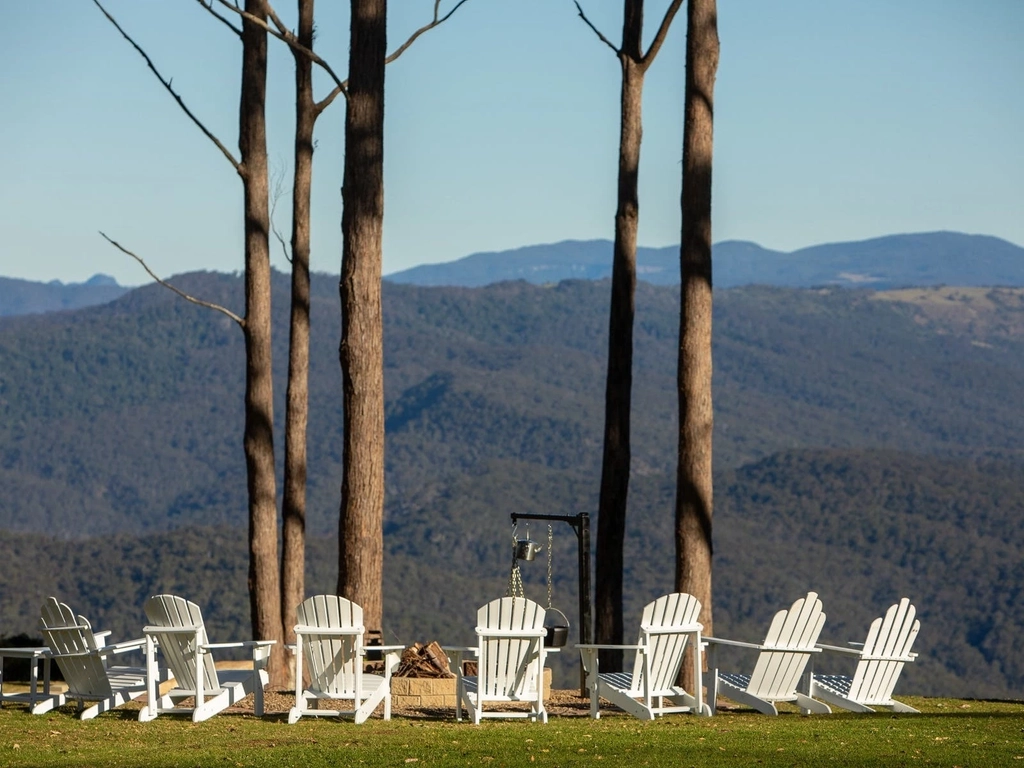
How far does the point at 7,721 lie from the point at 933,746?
4.29m

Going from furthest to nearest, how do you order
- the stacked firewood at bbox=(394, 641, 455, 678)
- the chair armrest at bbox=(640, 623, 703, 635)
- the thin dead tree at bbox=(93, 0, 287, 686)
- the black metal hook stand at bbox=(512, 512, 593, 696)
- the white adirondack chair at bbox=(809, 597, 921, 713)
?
1. the thin dead tree at bbox=(93, 0, 287, 686)
2. the black metal hook stand at bbox=(512, 512, 593, 696)
3. the stacked firewood at bbox=(394, 641, 455, 678)
4. the white adirondack chair at bbox=(809, 597, 921, 713)
5. the chair armrest at bbox=(640, 623, 703, 635)

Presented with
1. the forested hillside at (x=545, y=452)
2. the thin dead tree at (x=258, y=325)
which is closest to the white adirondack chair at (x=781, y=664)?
the thin dead tree at (x=258, y=325)

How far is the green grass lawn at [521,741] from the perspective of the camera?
18.5 feet

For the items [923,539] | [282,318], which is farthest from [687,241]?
[282,318]

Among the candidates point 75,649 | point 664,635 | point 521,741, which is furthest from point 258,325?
point 521,741

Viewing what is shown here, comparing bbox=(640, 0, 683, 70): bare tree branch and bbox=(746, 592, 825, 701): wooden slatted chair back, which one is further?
bbox=(640, 0, 683, 70): bare tree branch

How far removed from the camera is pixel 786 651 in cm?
745

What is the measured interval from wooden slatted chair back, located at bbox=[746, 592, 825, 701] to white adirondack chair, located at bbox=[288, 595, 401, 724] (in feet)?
6.23

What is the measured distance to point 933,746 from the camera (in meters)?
6.09

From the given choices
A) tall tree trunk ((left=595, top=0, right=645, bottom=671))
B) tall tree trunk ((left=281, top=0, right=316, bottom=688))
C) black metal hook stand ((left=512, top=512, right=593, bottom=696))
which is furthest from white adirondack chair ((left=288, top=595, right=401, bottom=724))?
tall tree trunk ((left=281, top=0, right=316, bottom=688))

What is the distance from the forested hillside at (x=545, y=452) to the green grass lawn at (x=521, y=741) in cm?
4926

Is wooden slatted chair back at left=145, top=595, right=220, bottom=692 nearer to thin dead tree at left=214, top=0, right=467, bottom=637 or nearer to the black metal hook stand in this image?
thin dead tree at left=214, top=0, right=467, bottom=637

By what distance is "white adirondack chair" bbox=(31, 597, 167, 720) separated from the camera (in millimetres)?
7398

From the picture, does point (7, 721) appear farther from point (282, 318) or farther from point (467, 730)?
point (282, 318)
